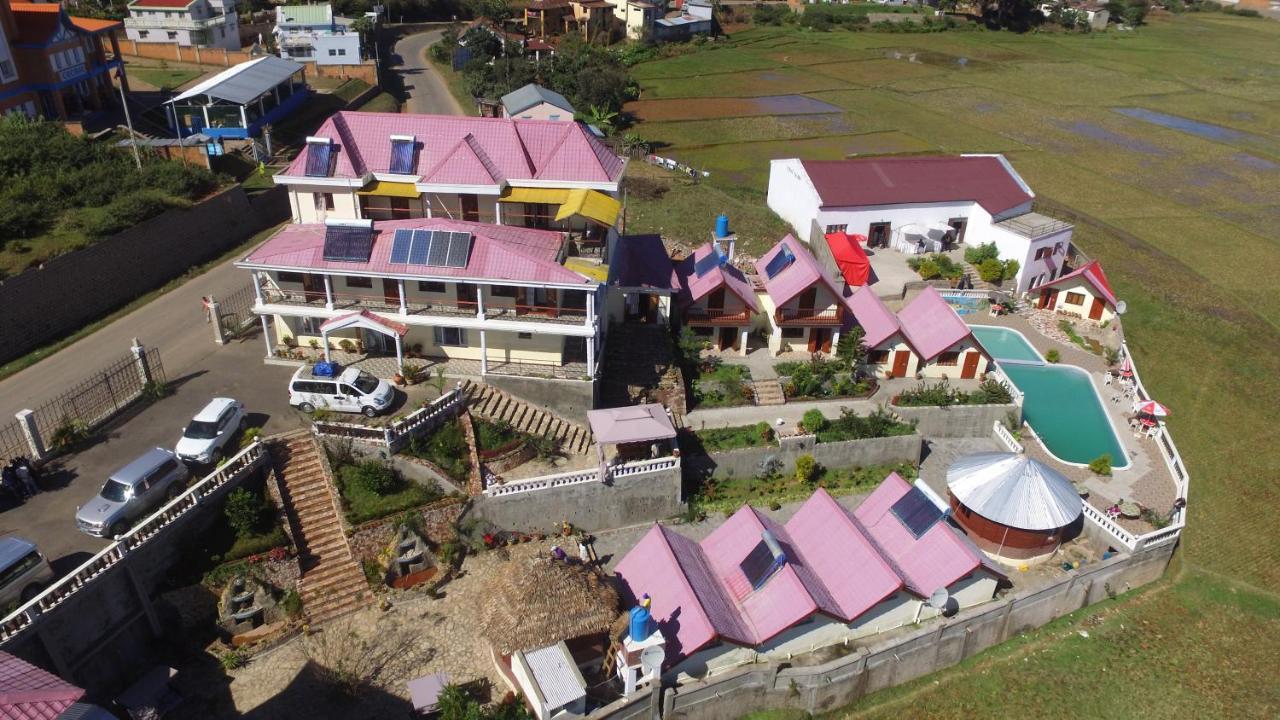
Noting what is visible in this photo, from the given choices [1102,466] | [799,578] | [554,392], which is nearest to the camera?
[799,578]

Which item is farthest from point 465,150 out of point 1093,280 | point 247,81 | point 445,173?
point 247,81

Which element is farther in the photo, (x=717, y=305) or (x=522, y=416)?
(x=717, y=305)

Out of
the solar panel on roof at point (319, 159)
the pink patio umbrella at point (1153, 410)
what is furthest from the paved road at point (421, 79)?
the pink patio umbrella at point (1153, 410)

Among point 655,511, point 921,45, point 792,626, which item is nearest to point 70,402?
point 655,511

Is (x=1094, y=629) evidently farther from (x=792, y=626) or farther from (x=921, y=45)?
(x=921, y=45)

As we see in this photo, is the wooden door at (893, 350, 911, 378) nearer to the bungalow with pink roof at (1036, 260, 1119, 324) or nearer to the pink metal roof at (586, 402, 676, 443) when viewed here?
the pink metal roof at (586, 402, 676, 443)

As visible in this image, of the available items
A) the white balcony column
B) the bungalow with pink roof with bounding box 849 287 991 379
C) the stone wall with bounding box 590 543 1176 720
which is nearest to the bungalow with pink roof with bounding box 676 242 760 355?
the bungalow with pink roof with bounding box 849 287 991 379

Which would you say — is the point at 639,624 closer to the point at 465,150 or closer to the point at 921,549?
the point at 921,549
